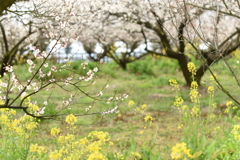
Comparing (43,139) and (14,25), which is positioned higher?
(14,25)

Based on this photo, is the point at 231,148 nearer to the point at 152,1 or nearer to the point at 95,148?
the point at 95,148

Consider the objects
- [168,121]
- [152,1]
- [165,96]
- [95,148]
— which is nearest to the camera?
[95,148]

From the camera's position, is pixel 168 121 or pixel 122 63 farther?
pixel 122 63

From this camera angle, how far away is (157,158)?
12.6 feet

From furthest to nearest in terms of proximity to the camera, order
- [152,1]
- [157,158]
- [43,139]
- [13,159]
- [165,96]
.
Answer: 1. [165,96]
2. [152,1]
3. [43,139]
4. [157,158]
5. [13,159]

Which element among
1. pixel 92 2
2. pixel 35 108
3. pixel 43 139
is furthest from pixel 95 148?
pixel 92 2

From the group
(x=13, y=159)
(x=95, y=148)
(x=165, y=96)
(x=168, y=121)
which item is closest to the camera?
(x=95, y=148)

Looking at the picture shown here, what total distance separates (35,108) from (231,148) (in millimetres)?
2625

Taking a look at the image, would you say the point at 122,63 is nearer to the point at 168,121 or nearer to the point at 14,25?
the point at 14,25

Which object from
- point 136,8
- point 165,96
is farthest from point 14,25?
point 165,96

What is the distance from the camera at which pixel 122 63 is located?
1783 centimetres

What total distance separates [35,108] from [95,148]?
1428 millimetres

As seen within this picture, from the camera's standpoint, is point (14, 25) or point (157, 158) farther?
point (14, 25)

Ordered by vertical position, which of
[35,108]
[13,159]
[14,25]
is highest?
[14,25]
